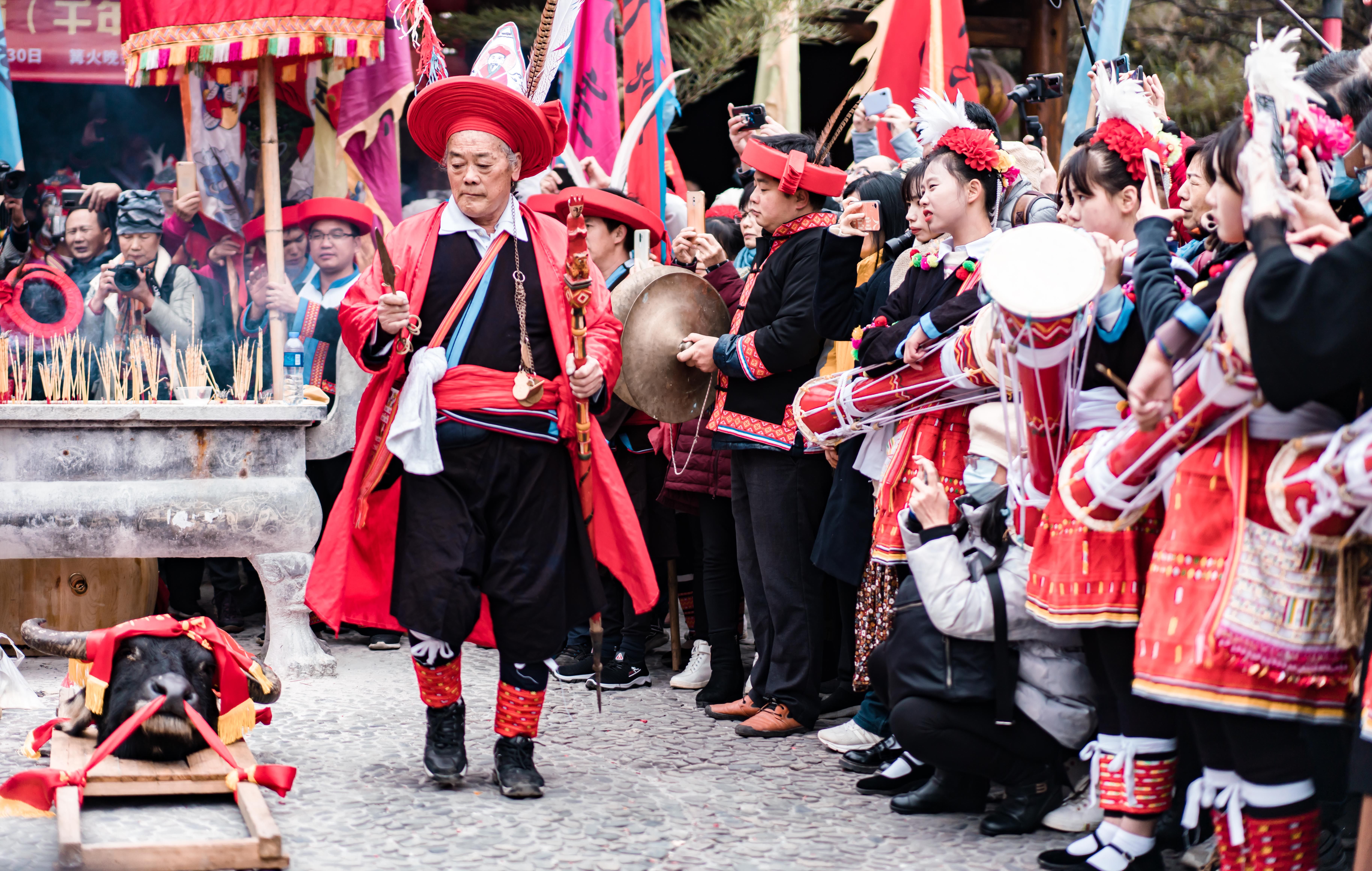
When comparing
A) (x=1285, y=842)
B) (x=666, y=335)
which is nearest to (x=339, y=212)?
(x=666, y=335)

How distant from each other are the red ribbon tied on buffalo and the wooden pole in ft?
9.55

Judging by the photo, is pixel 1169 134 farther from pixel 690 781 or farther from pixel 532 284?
pixel 690 781

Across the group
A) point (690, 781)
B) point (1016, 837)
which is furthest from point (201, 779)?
point (1016, 837)

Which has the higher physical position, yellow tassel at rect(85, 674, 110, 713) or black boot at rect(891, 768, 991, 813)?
yellow tassel at rect(85, 674, 110, 713)

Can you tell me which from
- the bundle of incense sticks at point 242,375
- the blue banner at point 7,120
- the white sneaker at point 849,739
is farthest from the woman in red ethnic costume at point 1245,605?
the blue banner at point 7,120

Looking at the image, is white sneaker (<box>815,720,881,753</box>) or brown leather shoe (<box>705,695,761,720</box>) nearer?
white sneaker (<box>815,720,881,753</box>)

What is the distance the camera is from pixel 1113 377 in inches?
118

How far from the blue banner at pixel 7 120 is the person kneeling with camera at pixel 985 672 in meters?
5.28

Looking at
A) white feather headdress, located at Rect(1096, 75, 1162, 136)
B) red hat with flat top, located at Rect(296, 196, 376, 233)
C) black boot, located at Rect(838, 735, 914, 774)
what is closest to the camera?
white feather headdress, located at Rect(1096, 75, 1162, 136)

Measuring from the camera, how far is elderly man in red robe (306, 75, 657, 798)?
391 cm

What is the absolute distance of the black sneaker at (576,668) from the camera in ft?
18.3

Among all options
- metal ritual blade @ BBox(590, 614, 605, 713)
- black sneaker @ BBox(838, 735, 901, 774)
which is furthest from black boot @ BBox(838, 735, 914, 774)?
metal ritual blade @ BBox(590, 614, 605, 713)

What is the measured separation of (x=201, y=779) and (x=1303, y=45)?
11.1 meters

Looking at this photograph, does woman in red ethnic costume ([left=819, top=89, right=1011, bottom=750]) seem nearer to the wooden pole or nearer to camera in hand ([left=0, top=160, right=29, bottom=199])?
the wooden pole
